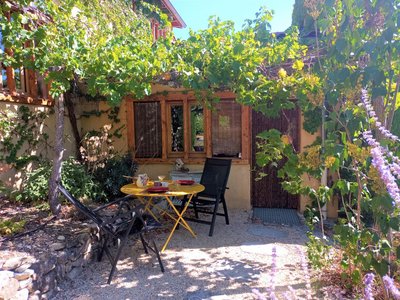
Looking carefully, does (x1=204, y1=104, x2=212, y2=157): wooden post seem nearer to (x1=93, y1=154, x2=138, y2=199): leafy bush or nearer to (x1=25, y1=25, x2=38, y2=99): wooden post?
(x1=93, y1=154, x2=138, y2=199): leafy bush

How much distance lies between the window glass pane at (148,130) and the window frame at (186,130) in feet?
0.33

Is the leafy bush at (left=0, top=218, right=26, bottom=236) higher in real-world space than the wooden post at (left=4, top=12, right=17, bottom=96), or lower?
lower

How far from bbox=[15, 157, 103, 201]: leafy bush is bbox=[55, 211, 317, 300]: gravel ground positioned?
1.36 meters

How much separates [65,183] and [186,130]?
2410 mm

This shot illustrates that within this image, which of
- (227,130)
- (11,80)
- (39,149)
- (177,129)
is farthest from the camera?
(177,129)

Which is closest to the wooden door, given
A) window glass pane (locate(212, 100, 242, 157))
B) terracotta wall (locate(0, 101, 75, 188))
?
window glass pane (locate(212, 100, 242, 157))

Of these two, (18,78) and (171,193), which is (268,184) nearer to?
(171,193)

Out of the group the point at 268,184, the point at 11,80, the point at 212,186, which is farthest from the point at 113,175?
the point at 268,184

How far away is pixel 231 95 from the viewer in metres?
5.61

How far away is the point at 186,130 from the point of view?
5.85 metres

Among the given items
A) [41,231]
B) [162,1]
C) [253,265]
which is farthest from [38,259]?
[162,1]

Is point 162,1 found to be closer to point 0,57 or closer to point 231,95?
point 231,95

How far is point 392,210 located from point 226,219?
127 inches

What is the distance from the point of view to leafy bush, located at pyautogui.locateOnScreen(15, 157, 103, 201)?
423cm
